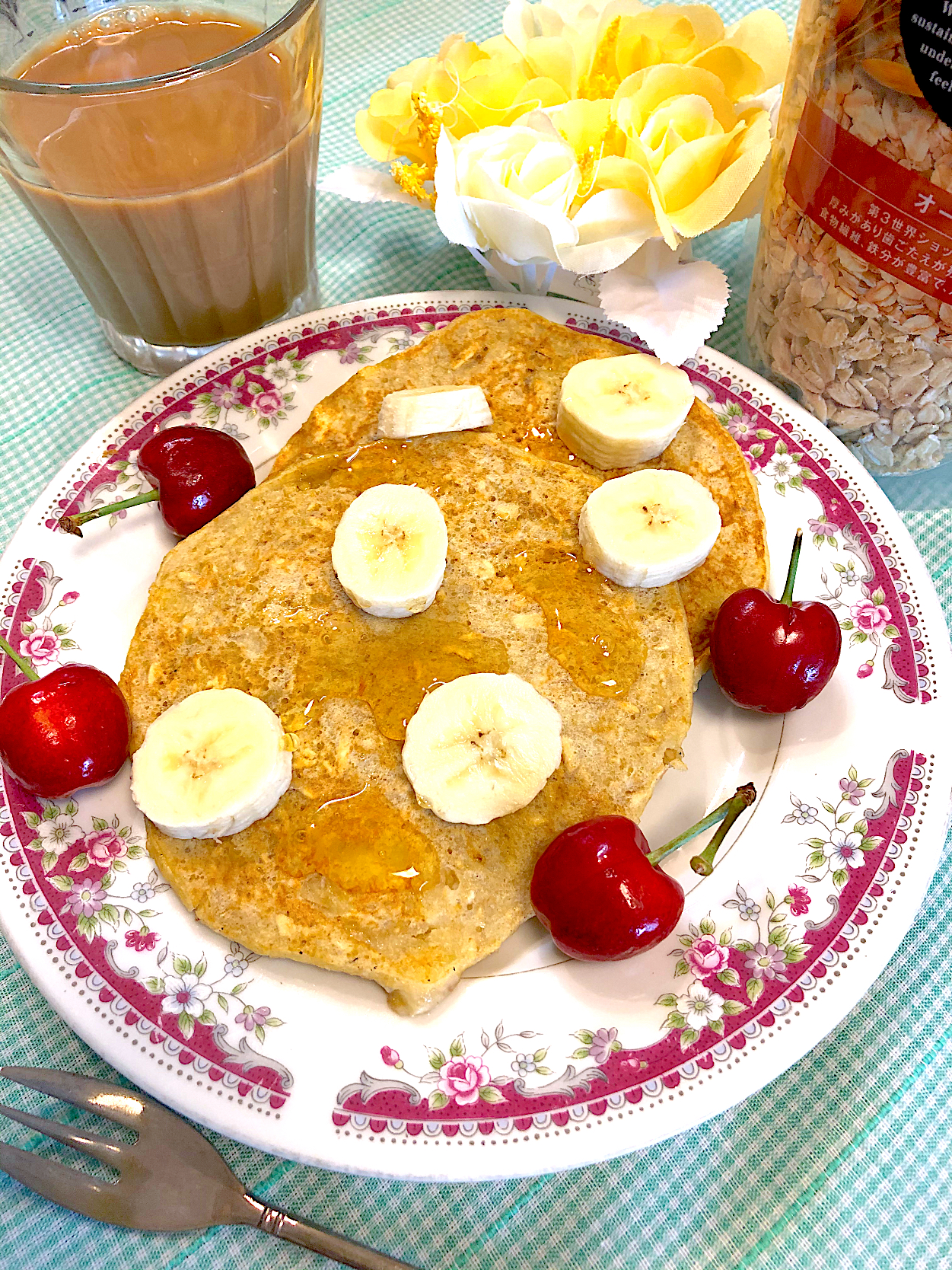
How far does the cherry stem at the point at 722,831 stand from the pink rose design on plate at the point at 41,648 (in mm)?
1121

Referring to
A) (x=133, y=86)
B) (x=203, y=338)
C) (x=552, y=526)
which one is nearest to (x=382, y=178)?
(x=203, y=338)

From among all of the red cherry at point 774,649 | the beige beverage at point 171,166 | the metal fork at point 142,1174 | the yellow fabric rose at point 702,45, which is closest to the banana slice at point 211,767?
the metal fork at point 142,1174

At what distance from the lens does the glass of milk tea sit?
1675 millimetres

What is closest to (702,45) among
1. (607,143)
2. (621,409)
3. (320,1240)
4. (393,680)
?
(607,143)

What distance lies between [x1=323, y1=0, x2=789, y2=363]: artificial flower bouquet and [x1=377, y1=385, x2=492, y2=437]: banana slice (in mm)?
378

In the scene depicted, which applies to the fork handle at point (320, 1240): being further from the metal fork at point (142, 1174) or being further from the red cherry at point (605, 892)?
the red cherry at point (605, 892)

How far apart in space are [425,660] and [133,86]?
109cm

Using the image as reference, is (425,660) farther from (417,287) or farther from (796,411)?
(417,287)

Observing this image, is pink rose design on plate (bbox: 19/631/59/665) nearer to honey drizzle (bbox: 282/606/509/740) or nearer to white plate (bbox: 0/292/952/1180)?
white plate (bbox: 0/292/952/1180)

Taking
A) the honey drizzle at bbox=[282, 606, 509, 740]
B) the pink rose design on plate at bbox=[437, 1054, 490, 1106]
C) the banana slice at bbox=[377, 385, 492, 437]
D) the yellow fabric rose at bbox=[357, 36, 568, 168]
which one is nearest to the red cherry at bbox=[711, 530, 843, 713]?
the honey drizzle at bbox=[282, 606, 509, 740]

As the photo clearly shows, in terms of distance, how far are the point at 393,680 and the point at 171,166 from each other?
1.08 meters

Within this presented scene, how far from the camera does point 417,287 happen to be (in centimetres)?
232

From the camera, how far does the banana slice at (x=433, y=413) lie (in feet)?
5.75

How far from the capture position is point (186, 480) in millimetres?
1728
